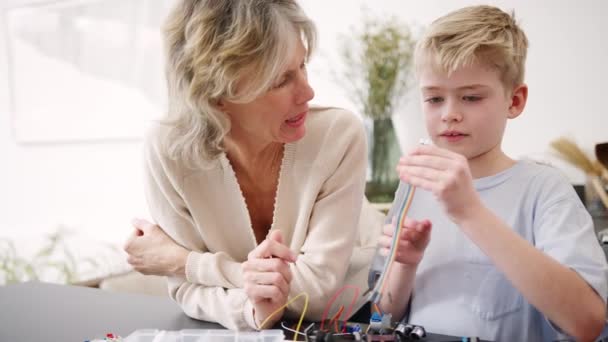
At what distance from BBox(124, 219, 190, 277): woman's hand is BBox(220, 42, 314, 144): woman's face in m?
0.30

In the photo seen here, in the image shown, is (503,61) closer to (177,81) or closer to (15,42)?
(177,81)

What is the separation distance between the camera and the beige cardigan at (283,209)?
1.09m

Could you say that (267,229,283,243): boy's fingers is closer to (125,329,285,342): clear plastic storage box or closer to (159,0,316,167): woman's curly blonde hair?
(125,329,285,342): clear plastic storage box

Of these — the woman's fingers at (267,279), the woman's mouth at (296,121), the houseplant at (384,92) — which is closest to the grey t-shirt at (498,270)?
the woman's fingers at (267,279)

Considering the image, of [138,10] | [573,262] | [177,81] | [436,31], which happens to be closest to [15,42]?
[138,10]

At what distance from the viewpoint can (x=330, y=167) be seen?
45.7 inches

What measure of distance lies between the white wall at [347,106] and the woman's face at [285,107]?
116 cm

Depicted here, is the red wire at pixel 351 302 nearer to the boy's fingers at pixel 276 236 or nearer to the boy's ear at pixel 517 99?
the boy's fingers at pixel 276 236

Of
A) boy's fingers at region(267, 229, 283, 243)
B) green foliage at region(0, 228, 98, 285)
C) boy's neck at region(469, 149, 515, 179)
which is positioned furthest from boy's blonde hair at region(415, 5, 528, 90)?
green foliage at region(0, 228, 98, 285)

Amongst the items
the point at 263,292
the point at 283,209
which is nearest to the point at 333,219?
the point at 283,209

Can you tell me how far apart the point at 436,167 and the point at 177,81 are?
62cm

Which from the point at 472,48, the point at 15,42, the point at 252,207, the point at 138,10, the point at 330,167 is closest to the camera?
the point at 472,48

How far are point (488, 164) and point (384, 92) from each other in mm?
1154

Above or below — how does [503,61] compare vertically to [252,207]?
above
